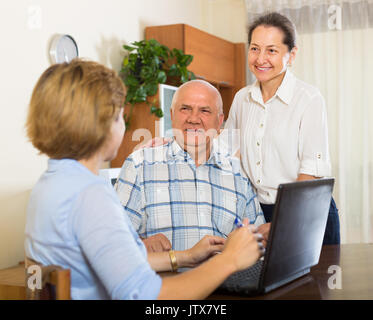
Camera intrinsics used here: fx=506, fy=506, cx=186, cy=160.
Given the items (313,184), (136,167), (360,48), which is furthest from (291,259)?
(360,48)

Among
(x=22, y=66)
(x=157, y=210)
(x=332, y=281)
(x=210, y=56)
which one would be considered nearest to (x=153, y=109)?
(x=22, y=66)

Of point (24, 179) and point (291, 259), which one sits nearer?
point (291, 259)

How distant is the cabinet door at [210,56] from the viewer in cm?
442

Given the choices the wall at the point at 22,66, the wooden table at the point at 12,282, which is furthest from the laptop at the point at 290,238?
the wall at the point at 22,66

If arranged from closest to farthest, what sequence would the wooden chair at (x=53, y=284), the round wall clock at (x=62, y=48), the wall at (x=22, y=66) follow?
the wooden chair at (x=53, y=284) < the wall at (x=22, y=66) < the round wall clock at (x=62, y=48)

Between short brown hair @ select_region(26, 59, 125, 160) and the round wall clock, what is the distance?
2189mm

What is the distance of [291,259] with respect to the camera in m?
1.25

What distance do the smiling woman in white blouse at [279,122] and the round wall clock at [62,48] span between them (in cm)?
145

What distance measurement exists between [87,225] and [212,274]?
0.27m

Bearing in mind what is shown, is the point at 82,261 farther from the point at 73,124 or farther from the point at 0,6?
the point at 0,6

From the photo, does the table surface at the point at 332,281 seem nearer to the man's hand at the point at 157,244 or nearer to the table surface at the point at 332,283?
the table surface at the point at 332,283

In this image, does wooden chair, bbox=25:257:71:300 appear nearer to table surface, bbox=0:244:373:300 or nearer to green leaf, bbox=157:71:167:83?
table surface, bbox=0:244:373:300

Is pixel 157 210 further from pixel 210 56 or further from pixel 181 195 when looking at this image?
pixel 210 56

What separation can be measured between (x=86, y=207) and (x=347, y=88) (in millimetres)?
4657
